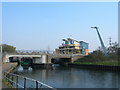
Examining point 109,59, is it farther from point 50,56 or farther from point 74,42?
point 74,42

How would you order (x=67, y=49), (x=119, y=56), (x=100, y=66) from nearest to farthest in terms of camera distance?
(x=100, y=66) < (x=119, y=56) < (x=67, y=49)

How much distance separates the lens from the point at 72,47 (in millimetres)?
102625

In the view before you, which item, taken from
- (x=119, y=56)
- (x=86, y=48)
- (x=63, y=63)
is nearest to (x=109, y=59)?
(x=119, y=56)

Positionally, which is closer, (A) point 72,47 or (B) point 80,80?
(B) point 80,80

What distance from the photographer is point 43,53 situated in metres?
64.7

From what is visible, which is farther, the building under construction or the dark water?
the building under construction

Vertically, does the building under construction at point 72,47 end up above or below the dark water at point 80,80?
above

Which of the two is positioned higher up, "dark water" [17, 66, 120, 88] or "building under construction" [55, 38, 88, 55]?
"building under construction" [55, 38, 88, 55]

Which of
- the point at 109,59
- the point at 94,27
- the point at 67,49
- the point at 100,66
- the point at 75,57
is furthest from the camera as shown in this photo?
the point at 67,49

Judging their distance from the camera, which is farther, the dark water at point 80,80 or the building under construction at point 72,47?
the building under construction at point 72,47

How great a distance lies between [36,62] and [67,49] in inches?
1577

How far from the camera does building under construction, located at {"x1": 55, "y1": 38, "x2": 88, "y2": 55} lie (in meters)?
101

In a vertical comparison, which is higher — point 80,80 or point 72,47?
point 72,47

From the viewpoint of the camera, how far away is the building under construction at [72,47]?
101 m
